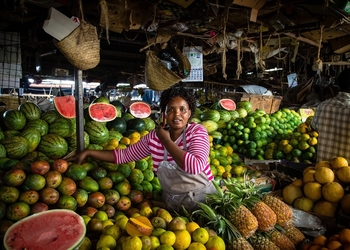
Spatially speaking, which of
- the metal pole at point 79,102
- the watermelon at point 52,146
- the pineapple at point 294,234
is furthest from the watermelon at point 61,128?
the pineapple at point 294,234

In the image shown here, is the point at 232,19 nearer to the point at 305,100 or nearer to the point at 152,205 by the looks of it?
the point at 152,205

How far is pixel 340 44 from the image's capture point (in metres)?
5.20

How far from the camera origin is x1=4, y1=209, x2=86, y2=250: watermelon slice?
58.6 inches

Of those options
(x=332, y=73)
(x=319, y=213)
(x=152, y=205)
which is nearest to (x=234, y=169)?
(x=319, y=213)

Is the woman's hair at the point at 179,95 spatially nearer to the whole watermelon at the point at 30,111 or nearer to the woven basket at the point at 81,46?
the woven basket at the point at 81,46

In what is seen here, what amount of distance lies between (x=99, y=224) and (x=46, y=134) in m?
1.75

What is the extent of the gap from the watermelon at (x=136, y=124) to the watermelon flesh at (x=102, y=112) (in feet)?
1.04

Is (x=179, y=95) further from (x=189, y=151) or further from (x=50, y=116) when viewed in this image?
(x=50, y=116)

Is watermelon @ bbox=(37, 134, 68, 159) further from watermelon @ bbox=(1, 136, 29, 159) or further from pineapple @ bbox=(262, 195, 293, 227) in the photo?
pineapple @ bbox=(262, 195, 293, 227)

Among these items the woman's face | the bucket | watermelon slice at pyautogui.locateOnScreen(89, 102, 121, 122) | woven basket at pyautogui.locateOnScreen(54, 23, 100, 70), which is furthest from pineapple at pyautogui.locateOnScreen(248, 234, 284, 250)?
watermelon slice at pyautogui.locateOnScreen(89, 102, 121, 122)

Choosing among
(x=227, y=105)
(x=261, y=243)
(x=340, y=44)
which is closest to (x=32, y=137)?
(x=261, y=243)

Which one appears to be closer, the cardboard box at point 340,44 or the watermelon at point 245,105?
the cardboard box at point 340,44

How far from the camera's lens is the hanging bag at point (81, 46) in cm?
233

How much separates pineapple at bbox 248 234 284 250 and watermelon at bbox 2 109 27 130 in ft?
9.13
